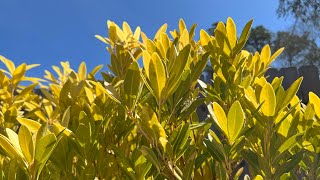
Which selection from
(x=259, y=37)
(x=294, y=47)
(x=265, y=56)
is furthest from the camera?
(x=259, y=37)

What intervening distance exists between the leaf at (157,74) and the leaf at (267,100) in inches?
6.7

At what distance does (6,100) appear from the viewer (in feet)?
3.84

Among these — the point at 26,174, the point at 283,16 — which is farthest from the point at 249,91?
the point at 283,16

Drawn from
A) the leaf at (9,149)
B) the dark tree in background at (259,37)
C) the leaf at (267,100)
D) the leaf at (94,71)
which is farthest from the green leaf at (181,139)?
the dark tree in background at (259,37)

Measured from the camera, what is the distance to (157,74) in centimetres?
69

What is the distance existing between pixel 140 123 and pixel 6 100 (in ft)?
2.02

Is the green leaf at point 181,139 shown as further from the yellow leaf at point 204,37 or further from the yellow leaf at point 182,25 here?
the yellow leaf at point 182,25

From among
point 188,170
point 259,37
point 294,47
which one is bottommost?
point 188,170

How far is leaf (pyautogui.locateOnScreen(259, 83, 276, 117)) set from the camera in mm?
697

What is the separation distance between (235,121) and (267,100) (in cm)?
8

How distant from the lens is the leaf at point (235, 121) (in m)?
0.66

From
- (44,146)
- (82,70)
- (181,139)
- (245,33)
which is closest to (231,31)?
(245,33)

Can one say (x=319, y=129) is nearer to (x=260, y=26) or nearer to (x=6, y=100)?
(x=6, y=100)

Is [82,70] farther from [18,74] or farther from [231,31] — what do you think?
[231,31]
